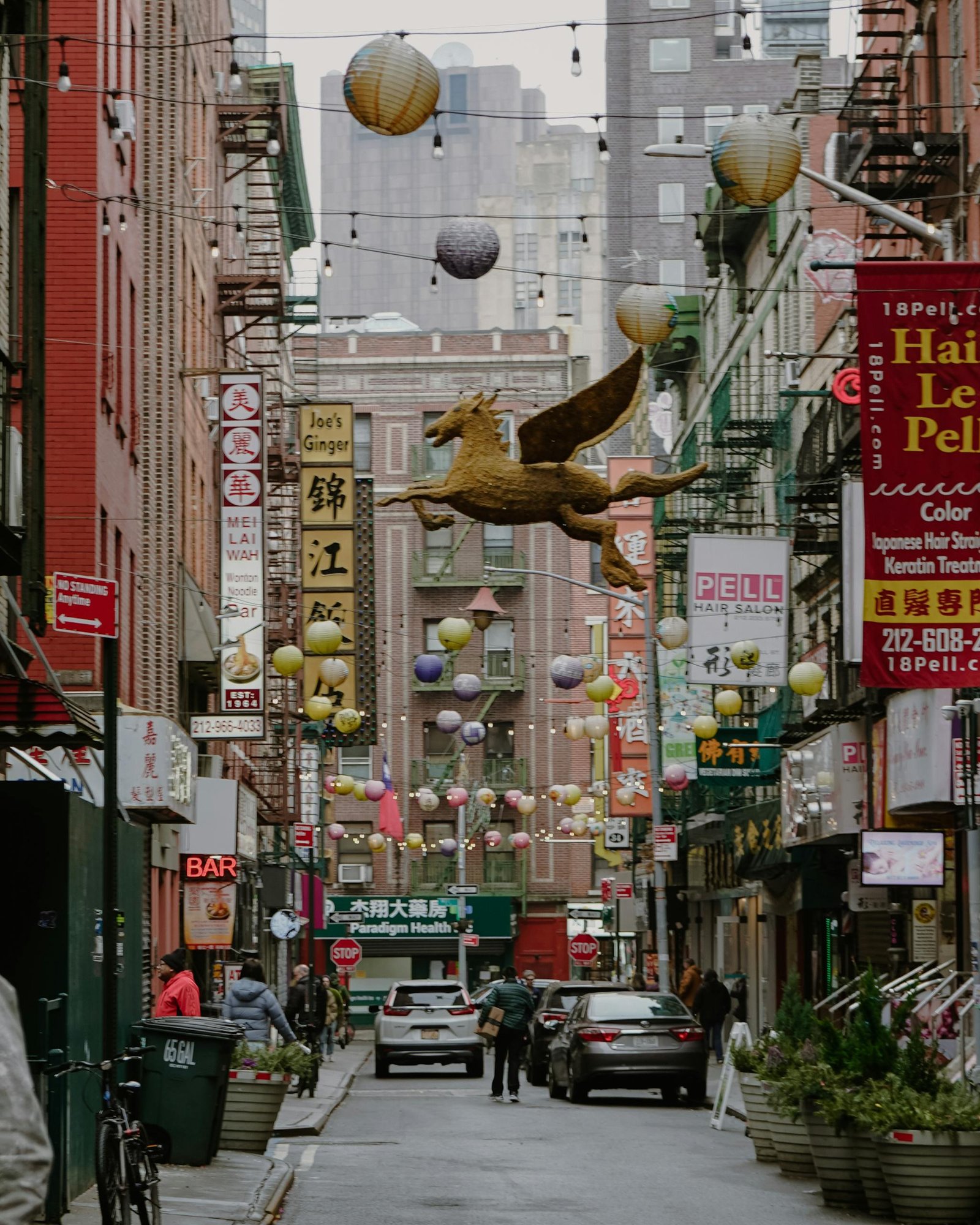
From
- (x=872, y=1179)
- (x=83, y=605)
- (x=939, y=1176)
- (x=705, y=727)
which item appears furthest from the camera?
(x=705, y=727)

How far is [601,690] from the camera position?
1490 inches

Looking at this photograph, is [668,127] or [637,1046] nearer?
[637,1046]

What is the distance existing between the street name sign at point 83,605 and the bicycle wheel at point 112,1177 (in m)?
3.02

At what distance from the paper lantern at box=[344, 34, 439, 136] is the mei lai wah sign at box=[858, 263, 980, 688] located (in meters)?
3.30

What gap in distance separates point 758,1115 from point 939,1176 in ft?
16.5

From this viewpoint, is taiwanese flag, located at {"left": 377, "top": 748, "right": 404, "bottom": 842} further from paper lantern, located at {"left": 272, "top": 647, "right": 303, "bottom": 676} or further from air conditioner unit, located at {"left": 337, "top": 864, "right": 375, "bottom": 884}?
paper lantern, located at {"left": 272, "top": 647, "right": 303, "bottom": 676}

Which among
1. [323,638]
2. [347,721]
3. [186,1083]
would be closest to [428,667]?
[347,721]

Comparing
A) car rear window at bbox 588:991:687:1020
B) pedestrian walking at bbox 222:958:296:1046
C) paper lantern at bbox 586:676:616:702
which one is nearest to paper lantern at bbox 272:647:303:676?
paper lantern at bbox 586:676:616:702

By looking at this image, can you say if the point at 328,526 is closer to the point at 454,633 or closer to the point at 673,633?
the point at 454,633

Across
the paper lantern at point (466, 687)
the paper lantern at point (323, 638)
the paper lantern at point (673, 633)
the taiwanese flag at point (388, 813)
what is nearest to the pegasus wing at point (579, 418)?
the paper lantern at point (323, 638)

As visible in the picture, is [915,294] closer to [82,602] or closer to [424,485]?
[424,485]

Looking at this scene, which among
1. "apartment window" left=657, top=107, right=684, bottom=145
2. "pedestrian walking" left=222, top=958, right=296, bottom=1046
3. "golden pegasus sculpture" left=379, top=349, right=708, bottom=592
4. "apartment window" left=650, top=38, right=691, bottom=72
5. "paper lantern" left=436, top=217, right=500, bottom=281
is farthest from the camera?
"apartment window" left=650, top=38, right=691, bottom=72

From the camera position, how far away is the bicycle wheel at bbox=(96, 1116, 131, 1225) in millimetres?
11484

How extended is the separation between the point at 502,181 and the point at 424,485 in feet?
609
